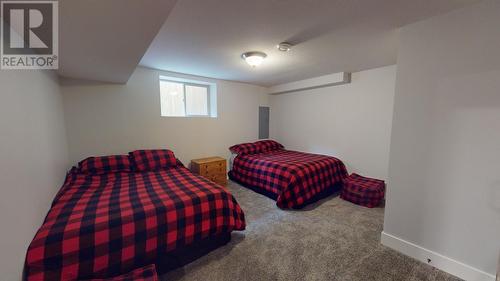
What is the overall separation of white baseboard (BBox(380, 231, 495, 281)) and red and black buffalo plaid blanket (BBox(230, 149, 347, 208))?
1093mm

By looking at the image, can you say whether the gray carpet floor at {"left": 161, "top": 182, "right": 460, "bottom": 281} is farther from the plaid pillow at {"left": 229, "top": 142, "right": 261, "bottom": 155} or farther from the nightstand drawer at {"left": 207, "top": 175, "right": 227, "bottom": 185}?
the plaid pillow at {"left": 229, "top": 142, "right": 261, "bottom": 155}

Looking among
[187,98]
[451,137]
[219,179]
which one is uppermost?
[187,98]

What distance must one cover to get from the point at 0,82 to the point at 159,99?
7.40 ft

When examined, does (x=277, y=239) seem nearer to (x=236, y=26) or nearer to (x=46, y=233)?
(x=46, y=233)

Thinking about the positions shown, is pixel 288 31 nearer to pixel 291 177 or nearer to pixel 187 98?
pixel 291 177

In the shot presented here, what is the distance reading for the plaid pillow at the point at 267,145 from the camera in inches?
170

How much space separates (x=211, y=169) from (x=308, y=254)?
7.02ft

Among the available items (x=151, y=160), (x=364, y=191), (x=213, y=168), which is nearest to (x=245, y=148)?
(x=213, y=168)

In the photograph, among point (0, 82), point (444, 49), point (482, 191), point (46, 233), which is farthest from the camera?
point (444, 49)

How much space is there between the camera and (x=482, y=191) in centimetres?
137

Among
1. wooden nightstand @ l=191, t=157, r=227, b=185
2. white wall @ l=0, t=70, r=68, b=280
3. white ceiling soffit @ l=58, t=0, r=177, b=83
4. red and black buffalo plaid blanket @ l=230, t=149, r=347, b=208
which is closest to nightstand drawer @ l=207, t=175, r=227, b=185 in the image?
wooden nightstand @ l=191, t=157, r=227, b=185

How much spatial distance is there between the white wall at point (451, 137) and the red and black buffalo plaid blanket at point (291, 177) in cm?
118

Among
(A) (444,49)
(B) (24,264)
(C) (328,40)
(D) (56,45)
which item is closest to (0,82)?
(D) (56,45)

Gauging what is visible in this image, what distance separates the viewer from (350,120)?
11.2 feet
